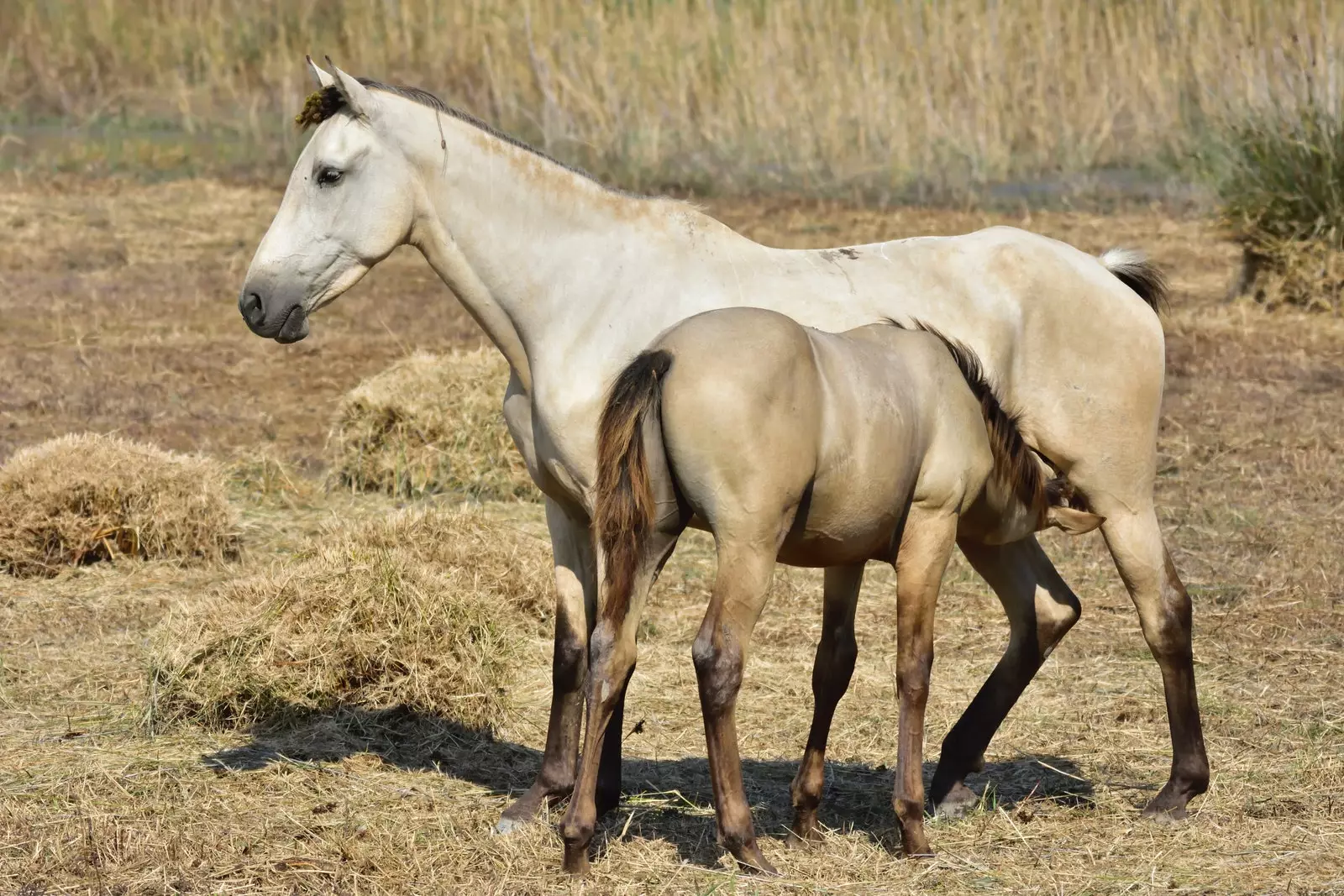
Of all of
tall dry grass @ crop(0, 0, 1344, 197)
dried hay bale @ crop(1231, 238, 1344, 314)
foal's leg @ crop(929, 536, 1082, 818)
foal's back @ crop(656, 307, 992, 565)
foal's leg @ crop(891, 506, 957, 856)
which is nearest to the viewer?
foal's back @ crop(656, 307, 992, 565)

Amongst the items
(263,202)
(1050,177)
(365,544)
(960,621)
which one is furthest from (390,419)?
(1050,177)

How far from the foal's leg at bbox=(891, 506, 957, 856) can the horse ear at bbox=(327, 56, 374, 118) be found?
1853 mm

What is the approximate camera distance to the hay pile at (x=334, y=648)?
5492 millimetres

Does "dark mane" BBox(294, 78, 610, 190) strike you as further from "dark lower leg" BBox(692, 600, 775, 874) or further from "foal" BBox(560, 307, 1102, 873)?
"dark lower leg" BBox(692, 600, 775, 874)

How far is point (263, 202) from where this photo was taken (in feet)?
48.2

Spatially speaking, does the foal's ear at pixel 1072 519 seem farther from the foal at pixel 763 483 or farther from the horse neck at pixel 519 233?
the horse neck at pixel 519 233

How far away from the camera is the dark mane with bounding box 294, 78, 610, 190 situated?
15.3ft

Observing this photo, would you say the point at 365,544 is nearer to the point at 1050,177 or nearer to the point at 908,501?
the point at 908,501

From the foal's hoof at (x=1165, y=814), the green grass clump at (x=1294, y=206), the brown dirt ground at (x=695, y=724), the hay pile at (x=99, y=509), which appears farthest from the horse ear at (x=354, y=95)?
the green grass clump at (x=1294, y=206)

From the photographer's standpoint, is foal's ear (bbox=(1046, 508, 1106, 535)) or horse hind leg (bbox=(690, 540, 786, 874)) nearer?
horse hind leg (bbox=(690, 540, 786, 874))

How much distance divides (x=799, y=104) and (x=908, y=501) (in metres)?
12.4

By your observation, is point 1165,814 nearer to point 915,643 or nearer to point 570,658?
point 915,643

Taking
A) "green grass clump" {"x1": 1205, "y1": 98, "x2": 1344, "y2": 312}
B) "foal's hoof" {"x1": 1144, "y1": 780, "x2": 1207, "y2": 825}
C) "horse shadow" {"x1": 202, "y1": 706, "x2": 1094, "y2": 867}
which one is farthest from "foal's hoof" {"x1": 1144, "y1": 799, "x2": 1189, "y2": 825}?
"green grass clump" {"x1": 1205, "y1": 98, "x2": 1344, "y2": 312}

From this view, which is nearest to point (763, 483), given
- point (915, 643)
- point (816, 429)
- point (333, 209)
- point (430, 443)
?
point (816, 429)
